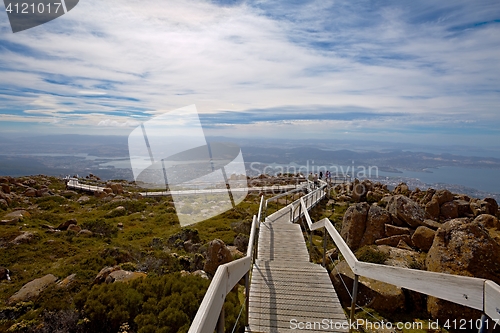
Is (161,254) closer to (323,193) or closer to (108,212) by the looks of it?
(108,212)

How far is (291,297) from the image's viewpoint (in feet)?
17.2

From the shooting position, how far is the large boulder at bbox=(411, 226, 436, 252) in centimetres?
917

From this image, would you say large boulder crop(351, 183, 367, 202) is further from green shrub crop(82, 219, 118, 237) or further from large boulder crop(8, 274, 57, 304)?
large boulder crop(8, 274, 57, 304)

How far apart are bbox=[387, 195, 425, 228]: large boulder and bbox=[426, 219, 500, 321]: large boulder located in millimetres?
4269

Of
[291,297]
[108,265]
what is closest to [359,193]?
[291,297]

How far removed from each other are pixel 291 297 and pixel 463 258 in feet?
13.8

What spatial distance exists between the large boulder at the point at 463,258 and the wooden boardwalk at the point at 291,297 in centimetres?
245

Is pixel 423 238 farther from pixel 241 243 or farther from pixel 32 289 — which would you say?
pixel 32 289

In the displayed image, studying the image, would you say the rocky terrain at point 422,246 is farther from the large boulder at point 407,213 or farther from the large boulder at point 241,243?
the large boulder at point 241,243

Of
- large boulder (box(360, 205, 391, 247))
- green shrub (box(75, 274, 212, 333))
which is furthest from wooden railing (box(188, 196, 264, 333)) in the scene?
large boulder (box(360, 205, 391, 247))

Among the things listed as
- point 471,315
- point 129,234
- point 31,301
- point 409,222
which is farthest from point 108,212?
point 471,315

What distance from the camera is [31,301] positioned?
21.7 feet

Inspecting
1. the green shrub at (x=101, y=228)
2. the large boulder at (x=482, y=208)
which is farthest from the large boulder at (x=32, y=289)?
the large boulder at (x=482, y=208)

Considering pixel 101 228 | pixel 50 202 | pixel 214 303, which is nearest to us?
pixel 214 303
